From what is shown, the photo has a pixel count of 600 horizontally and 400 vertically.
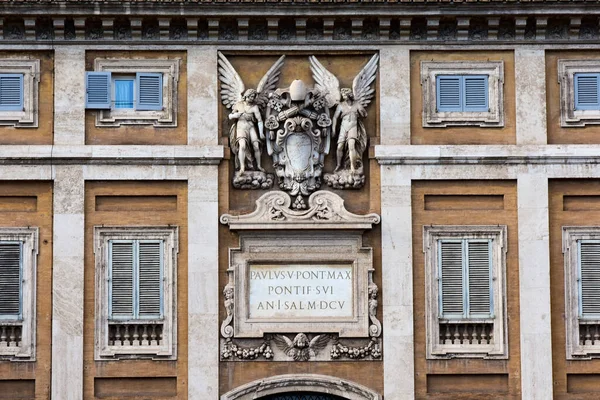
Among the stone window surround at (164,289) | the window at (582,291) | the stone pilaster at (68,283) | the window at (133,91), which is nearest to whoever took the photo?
the stone pilaster at (68,283)

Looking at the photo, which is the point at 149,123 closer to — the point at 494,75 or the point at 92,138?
the point at 92,138

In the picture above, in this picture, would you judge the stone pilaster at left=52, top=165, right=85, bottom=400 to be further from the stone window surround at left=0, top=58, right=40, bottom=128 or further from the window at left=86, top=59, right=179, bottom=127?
the window at left=86, top=59, right=179, bottom=127

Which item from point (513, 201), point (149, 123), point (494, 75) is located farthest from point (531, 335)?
point (149, 123)

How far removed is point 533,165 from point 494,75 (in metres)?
1.96

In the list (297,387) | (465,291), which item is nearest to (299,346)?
(297,387)

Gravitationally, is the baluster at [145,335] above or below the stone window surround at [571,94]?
below

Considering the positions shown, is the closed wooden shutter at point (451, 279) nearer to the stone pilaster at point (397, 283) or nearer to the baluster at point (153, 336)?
the stone pilaster at point (397, 283)

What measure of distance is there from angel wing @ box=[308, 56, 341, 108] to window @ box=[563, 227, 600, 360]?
5.12 metres

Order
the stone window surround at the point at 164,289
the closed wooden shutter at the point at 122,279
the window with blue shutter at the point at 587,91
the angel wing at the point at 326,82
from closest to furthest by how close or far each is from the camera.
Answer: the stone window surround at the point at 164,289 → the closed wooden shutter at the point at 122,279 → the angel wing at the point at 326,82 → the window with blue shutter at the point at 587,91

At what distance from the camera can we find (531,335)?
114 feet

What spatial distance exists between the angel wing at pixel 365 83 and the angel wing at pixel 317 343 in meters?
4.56

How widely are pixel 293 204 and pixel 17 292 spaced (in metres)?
5.52

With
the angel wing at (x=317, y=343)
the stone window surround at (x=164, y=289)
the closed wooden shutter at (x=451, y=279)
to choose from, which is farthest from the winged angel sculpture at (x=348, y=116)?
the stone window surround at (x=164, y=289)

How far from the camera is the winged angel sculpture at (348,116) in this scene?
35.1 meters
